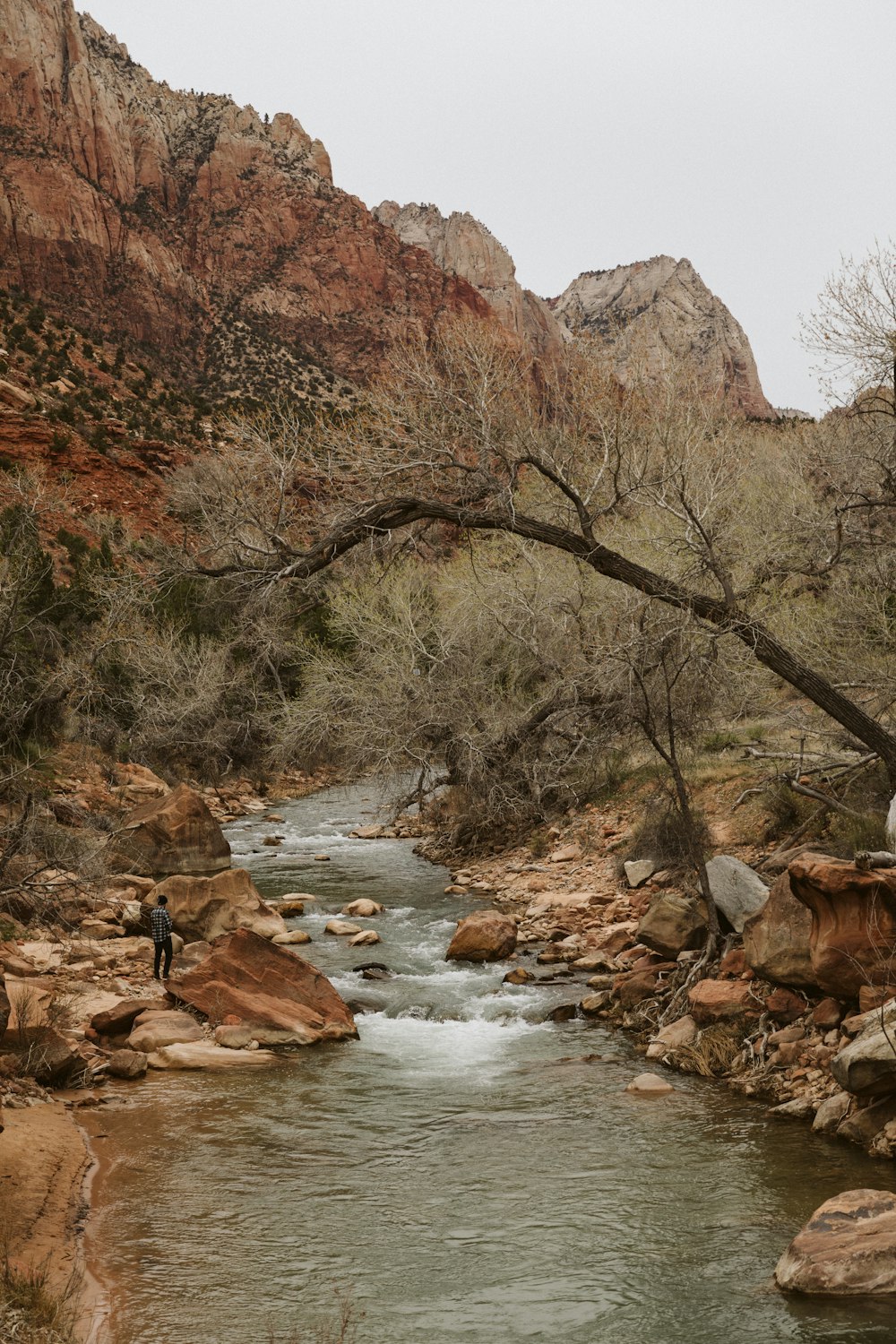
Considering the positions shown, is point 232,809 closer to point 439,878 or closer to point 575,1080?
point 439,878

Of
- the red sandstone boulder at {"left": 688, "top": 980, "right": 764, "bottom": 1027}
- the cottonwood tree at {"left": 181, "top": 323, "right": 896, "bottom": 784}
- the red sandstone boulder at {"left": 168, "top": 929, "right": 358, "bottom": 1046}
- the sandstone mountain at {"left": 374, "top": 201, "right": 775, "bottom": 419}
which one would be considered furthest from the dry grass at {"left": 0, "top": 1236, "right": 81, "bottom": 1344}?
the sandstone mountain at {"left": 374, "top": 201, "right": 775, "bottom": 419}

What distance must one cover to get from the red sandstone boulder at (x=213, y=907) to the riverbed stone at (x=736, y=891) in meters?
5.99

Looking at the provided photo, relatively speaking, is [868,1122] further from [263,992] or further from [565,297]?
[565,297]

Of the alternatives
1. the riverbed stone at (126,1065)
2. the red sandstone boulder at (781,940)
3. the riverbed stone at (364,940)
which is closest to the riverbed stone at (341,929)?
the riverbed stone at (364,940)

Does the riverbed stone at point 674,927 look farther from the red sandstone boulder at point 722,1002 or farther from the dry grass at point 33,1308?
the dry grass at point 33,1308

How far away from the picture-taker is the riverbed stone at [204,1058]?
30.7 feet

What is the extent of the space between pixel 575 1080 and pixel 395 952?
4954 millimetres

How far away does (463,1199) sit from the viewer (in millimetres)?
6773

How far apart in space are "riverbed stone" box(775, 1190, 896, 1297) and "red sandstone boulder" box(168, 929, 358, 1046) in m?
5.73

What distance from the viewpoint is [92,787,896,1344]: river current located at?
5277 millimetres

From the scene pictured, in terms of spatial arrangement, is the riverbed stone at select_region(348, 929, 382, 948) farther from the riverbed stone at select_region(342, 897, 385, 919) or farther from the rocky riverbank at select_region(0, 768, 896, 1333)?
the riverbed stone at select_region(342, 897, 385, 919)

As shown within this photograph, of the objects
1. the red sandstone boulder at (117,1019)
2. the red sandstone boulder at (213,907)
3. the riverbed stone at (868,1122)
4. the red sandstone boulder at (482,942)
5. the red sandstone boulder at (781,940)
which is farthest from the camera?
the red sandstone boulder at (213,907)

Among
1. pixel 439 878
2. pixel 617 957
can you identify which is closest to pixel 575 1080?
pixel 617 957

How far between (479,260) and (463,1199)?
14696 centimetres
